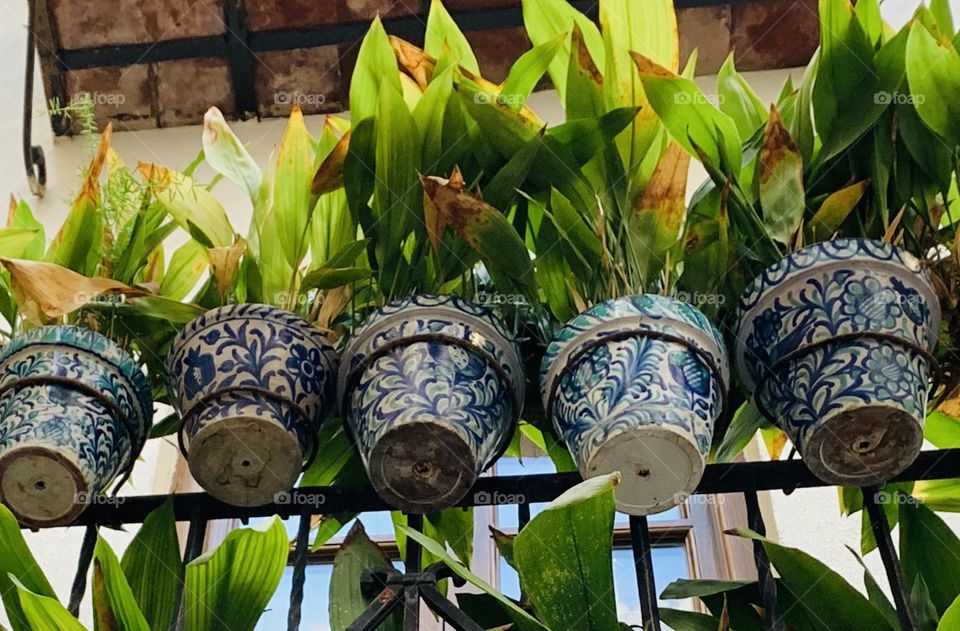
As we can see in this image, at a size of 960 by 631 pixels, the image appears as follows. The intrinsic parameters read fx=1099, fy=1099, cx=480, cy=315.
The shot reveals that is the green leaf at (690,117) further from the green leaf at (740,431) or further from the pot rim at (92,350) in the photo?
the pot rim at (92,350)

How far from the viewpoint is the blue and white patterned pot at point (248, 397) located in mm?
1016

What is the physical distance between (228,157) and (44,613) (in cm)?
63

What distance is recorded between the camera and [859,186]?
1.10m

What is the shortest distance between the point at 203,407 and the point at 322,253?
11.8 inches

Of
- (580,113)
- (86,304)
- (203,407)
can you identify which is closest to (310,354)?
(203,407)

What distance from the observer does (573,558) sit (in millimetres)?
851

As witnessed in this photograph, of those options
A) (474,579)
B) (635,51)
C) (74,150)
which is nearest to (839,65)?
(635,51)

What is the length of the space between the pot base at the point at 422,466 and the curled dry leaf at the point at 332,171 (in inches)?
13.8

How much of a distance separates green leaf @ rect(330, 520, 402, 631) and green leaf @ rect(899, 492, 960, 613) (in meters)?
0.49

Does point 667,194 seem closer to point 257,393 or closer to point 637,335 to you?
point 637,335

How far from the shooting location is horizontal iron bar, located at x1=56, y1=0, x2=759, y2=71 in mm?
2781

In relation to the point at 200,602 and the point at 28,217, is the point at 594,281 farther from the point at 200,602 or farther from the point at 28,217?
the point at 28,217

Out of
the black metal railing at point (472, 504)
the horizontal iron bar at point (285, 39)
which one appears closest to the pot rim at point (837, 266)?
the black metal railing at point (472, 504)

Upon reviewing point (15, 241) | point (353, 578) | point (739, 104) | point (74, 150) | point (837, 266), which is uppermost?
point (74, 150)
